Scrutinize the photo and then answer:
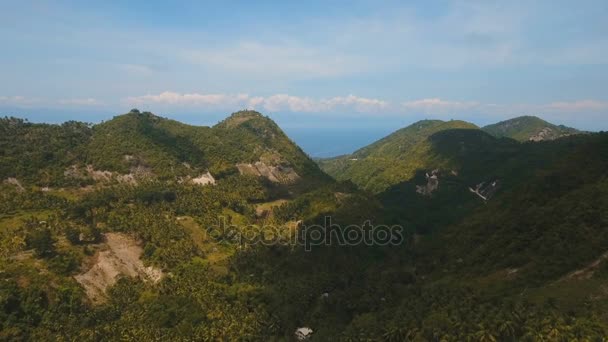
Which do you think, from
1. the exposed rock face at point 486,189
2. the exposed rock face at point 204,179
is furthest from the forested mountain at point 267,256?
the exposed rock face at point 486,189

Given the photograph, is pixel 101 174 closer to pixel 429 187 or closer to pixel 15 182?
pixel 15 182

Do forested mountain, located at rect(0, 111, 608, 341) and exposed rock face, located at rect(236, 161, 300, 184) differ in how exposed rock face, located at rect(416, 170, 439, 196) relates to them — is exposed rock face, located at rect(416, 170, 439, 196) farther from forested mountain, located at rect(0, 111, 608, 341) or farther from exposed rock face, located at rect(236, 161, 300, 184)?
exposed rock face, located at rect(236, 161, 300, 184)

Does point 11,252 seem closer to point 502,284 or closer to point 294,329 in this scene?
point 294,329

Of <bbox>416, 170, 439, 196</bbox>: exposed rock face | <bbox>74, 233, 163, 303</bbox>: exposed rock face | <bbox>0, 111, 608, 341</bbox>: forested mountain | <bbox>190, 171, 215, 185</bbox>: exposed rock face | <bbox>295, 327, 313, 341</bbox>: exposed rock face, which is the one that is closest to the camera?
<bbox>0, 111, 608, 341</bbox>: forested mountain

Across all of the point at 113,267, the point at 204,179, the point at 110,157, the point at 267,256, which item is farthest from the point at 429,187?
the point at 113,267

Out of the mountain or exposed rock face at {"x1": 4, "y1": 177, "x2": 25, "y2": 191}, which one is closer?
exposed rock face at {"x1": 4, "y1": 177, "x2": 25, "y2": 191}

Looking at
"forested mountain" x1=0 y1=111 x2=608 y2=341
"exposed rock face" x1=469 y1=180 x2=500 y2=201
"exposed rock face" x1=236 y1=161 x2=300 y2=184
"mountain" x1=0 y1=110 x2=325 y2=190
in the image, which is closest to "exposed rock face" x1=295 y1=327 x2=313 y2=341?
"forested mountain" x1=0 y1=111 x2=608 y2=341
